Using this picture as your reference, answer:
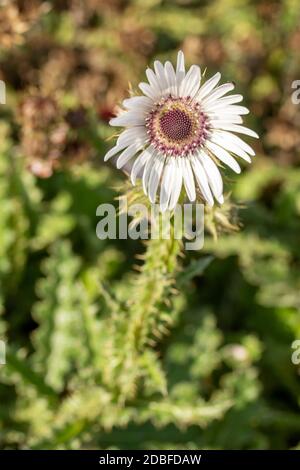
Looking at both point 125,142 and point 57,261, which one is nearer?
point 125,142

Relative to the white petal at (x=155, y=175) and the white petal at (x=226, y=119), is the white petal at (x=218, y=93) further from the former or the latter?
the white petal at (x=155, y=175)

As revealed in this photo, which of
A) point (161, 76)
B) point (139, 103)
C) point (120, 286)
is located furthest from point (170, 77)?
point (120, 286)

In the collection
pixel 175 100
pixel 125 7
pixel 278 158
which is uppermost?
pixel 125 7

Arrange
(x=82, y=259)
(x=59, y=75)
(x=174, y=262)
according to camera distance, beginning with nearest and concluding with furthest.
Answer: (x=174, y=262) → (x=82, y=259) → (x=59, y=75)

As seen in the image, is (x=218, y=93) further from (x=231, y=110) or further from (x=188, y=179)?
(x=188, y=179)

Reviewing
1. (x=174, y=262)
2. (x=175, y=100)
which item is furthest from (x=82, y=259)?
(x=175, y=100)
